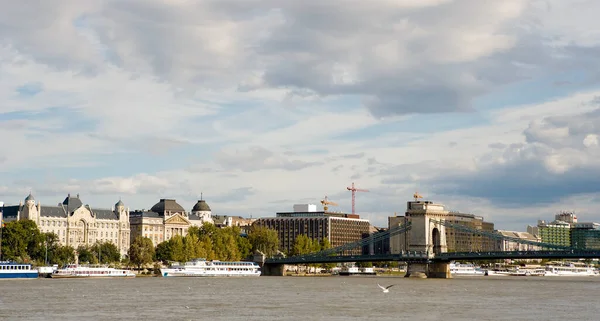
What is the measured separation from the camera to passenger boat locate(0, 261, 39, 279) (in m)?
121

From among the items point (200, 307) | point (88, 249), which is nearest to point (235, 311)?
point (200, 307)

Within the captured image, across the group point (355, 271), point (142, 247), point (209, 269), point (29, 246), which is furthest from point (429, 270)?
point (29, 246)

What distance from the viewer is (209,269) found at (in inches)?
5763

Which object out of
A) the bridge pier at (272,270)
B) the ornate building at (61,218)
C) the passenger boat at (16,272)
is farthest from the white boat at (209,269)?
the ornate building at (61,218)

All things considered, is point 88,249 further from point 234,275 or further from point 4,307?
point 4,307

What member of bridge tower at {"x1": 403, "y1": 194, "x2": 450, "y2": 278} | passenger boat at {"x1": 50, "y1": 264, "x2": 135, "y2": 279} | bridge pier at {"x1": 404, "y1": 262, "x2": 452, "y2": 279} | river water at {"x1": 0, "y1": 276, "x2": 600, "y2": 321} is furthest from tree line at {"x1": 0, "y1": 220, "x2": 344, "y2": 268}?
river water at {"x1": 0, "y1": 276, "x2": 600, "y2": 321}

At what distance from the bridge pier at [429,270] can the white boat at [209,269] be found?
26.5m

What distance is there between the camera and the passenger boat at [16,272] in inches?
4759

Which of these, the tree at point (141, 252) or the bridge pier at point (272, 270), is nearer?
the tree at point (141, 252)

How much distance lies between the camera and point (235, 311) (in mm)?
62125

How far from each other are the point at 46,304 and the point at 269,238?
117 metres

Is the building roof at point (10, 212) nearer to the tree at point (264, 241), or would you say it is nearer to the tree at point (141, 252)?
the tree at point (141, 252)

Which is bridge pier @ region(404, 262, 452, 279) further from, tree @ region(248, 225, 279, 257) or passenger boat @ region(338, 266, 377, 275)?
tree @ region(248, 225, 279, 257)

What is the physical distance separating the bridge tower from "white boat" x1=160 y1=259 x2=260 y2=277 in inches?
995
